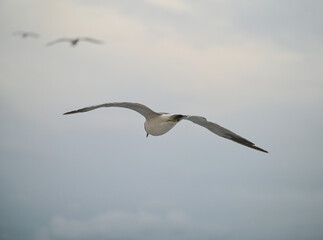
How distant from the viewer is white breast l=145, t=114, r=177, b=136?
7984mm

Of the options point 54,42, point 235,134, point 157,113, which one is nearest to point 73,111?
point 157,113

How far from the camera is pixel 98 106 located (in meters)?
7.52

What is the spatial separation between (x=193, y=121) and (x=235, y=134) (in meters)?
0.80

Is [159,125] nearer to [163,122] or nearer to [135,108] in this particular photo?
[163,122]

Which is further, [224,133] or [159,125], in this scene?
[224,133]

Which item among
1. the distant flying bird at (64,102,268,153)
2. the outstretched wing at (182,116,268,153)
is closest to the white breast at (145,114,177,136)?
the distant flying bird at (64,102,268,153)

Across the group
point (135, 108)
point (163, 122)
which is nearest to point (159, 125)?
point (163, 122)

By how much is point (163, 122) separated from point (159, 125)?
0.12 metres

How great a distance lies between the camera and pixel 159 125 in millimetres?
8133

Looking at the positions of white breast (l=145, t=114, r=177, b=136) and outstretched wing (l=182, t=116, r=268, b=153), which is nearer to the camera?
white breast (l=145, t=114, r=177, b=136)

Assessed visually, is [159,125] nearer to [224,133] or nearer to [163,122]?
[163,122]

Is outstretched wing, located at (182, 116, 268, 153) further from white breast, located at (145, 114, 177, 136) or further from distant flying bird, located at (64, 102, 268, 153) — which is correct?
white breast, located at (145, 114, 177, 136)

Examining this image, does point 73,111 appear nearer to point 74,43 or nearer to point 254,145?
point 254,145

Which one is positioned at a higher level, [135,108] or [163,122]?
[135,108]
